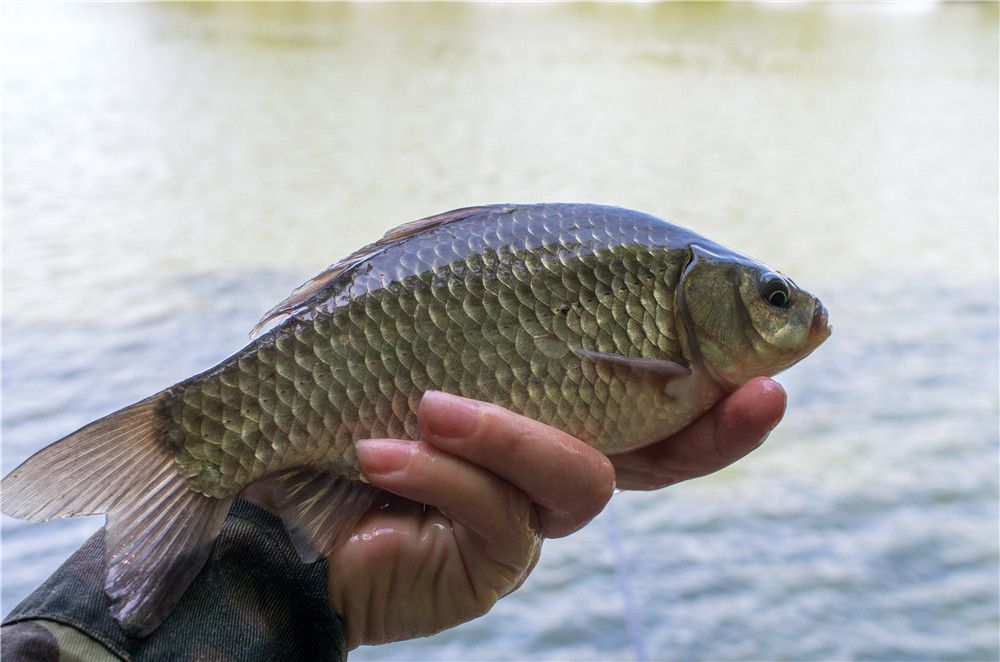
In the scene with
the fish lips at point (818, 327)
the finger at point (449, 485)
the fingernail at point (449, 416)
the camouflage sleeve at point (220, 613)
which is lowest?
the camouflage sleeve at point (220, 613)

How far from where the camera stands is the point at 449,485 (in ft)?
4.29

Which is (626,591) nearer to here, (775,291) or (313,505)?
(775,291)

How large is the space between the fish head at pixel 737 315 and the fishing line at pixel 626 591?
2.35 metres

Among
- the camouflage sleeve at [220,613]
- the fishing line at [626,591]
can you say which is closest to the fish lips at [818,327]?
the camouflage sleeve at [220,613]

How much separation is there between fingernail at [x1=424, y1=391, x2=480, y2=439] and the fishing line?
8.48 feet

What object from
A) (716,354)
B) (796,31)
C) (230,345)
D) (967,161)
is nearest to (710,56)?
(796,31)

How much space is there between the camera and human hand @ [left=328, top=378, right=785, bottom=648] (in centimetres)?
129

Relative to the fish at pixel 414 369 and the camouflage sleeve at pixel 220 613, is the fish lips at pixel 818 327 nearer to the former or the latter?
the fish at pixel 414 369

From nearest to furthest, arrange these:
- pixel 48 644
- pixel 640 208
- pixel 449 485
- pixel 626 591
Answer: pixel 48 644 → pixel 449 485 → pixel 626 591 → pixel 640 208

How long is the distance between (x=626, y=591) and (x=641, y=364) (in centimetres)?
264

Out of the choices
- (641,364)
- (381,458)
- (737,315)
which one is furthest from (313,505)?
(737,315)

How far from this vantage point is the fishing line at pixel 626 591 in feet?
11.9

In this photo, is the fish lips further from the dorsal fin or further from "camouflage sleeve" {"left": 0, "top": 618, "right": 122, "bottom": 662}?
"camouflage sleeve" {"left": 0, "top": 618, "right": 122, "bottom": 662}

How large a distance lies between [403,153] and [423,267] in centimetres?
987
